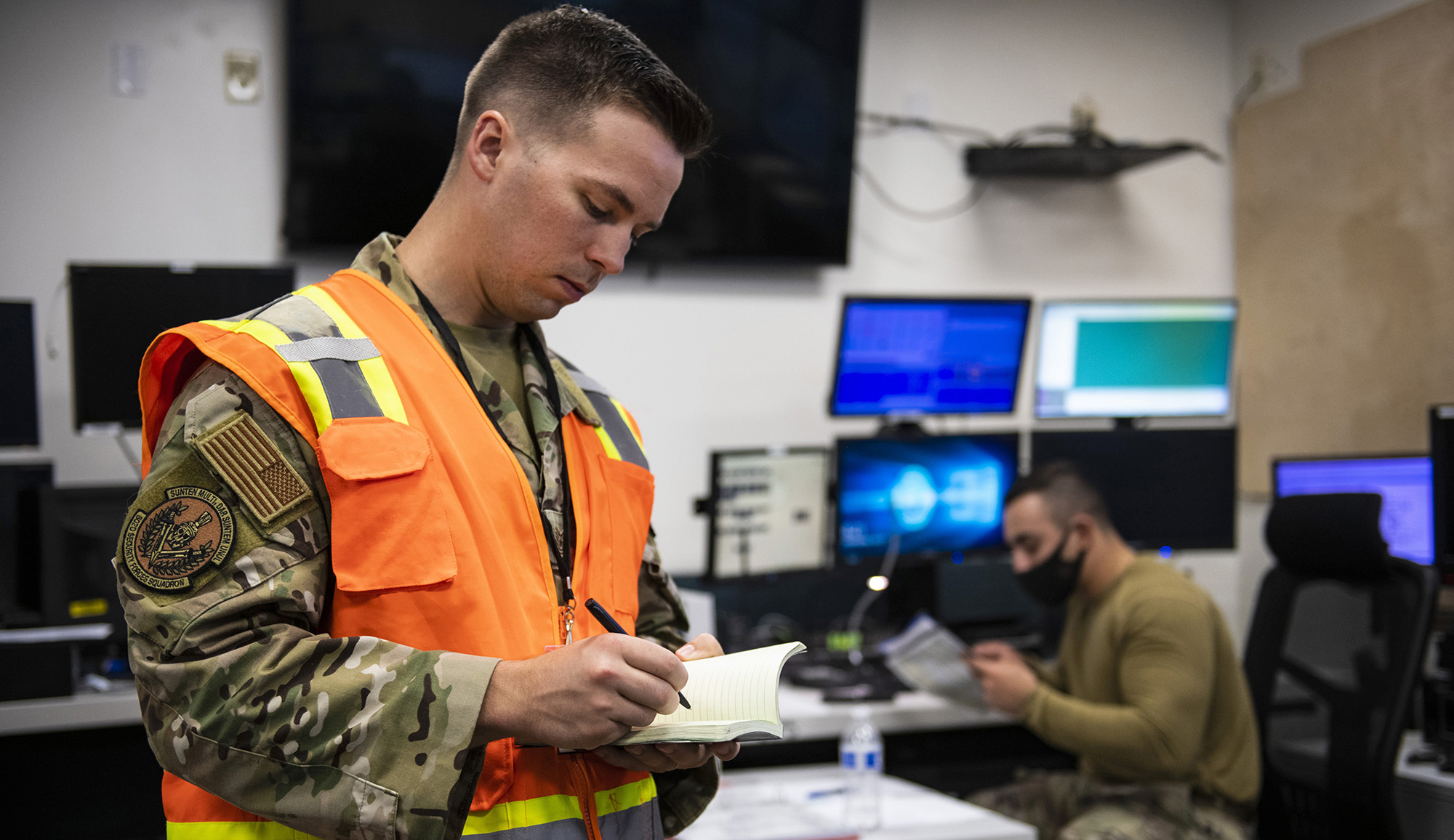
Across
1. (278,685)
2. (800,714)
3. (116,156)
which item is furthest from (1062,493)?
(116,156)

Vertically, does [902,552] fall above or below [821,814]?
above

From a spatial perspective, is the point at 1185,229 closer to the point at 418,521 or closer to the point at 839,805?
the point at 839,805

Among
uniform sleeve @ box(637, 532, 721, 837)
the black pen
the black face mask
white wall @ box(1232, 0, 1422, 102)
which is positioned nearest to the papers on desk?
the black face mask

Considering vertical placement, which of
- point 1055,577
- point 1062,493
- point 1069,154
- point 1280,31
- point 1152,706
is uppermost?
point 1280,31

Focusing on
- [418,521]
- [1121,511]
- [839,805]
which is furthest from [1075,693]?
[418,521]

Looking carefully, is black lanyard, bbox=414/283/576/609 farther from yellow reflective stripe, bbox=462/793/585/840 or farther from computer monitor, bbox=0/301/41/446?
computer monitor, bbox=0/301/41/446

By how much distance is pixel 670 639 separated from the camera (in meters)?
1.29

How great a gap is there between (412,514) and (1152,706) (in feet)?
6.72

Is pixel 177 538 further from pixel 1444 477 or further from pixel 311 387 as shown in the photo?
pixel 1444 477

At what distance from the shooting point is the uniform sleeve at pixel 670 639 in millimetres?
1211

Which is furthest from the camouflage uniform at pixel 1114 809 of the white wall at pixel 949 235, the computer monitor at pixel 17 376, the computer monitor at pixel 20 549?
the computer monitor at pixel 17 376

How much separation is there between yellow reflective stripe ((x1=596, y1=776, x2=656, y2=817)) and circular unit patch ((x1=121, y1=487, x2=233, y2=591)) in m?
0.39

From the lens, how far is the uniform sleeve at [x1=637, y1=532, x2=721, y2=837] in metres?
1.21

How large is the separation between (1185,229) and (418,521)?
3.86 metres
